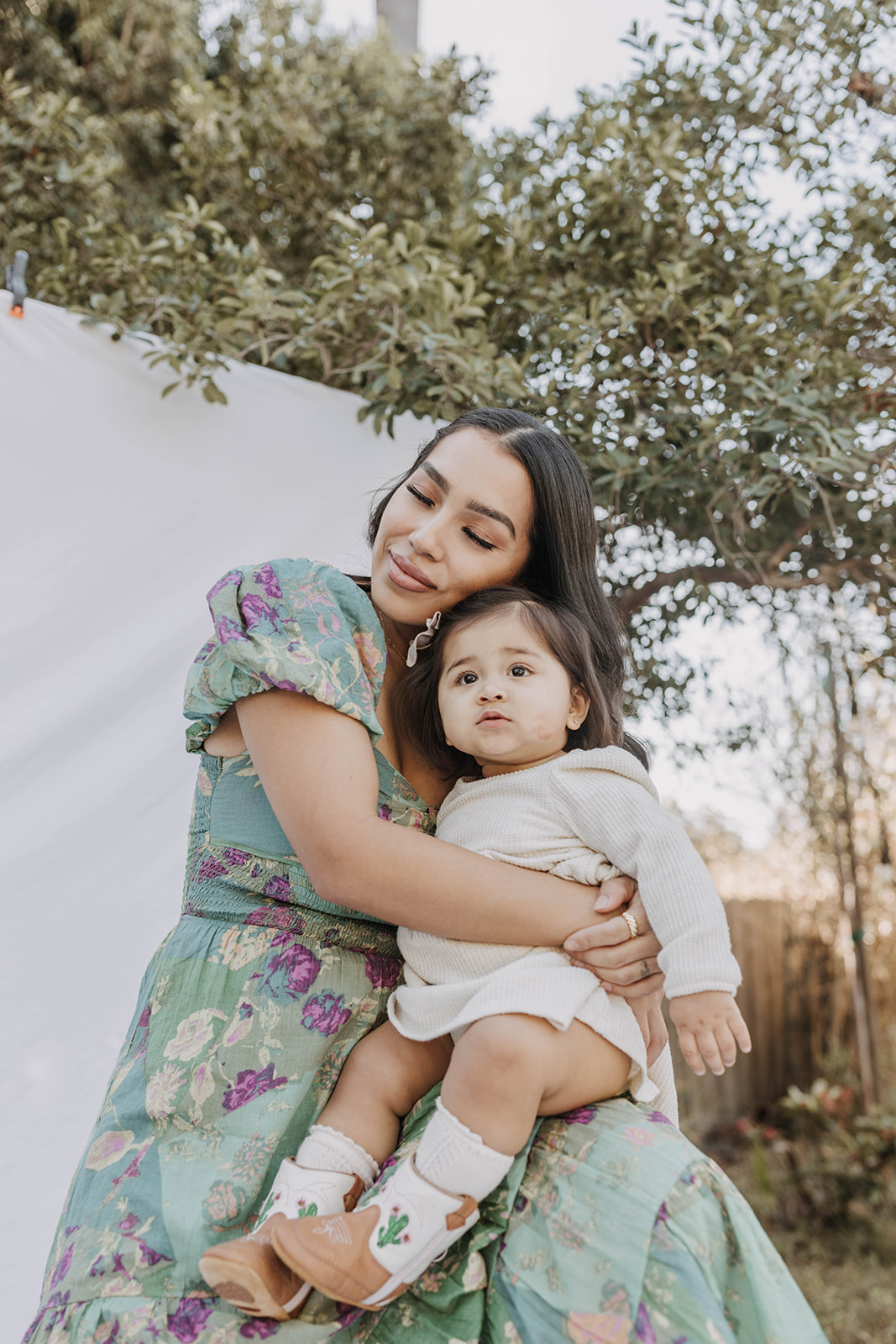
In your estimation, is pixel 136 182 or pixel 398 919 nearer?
pixel 398 919

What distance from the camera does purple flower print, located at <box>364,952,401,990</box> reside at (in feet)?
4.40

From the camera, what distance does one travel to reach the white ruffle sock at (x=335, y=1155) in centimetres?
115

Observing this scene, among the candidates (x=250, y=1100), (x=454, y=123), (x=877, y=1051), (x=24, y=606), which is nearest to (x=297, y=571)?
(x=250, y=1100)

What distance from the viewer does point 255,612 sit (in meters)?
1.30

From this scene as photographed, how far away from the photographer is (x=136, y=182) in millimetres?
3791

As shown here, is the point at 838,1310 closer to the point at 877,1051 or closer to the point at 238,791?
the point at 877,1051

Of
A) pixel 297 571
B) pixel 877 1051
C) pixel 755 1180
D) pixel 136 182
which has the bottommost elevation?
pixel 755 1180

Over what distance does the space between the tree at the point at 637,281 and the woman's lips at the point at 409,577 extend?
2.64 ft

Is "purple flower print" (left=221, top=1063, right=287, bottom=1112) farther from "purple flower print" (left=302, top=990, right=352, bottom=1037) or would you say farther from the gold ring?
the gold ring

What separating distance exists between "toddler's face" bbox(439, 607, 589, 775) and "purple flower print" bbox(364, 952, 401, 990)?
0.97 feet

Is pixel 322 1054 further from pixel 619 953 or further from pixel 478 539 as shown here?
pixel 478 539

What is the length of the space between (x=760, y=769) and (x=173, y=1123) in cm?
465

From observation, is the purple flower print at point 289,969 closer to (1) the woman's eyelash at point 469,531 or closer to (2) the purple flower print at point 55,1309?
(2) the purple flower print at point 55,1309

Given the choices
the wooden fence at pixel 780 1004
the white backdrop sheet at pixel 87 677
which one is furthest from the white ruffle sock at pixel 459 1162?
the wooden fence at pixel 780 1004
